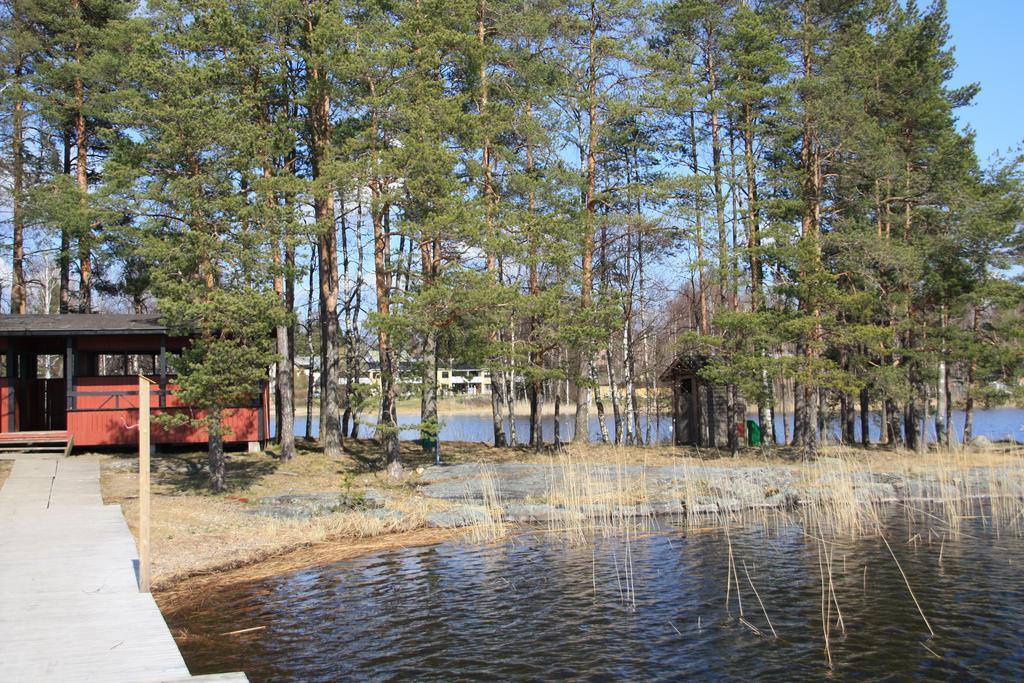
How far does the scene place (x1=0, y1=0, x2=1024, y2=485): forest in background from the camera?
53.1 ft

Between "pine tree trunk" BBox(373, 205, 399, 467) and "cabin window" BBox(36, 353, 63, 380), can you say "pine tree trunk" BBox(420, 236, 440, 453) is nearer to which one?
"pine tree trunk" BBox(373, 205, 399, 467)

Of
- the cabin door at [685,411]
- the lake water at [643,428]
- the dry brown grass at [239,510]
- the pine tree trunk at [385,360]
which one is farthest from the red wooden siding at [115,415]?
the cabin door at [685,411]

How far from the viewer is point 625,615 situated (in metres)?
9.50

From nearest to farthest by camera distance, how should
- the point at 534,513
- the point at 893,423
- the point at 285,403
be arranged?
1. the point at 534,513
2. the point at 285,403
3. the point at 893,423

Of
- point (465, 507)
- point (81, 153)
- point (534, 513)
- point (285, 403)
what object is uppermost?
point (81, 153)

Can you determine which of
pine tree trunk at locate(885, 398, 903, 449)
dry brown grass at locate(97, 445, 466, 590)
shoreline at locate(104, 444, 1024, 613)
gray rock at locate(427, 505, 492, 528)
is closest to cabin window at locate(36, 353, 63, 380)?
dry brown grass at locate(97, 445, 466, 590)

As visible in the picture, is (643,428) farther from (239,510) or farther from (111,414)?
(239,510)

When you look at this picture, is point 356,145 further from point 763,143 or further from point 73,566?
point 763,143

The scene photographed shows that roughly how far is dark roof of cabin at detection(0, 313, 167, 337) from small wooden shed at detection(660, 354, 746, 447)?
15.5 meters

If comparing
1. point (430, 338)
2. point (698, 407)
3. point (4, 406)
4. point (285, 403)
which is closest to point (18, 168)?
point (4, 406)

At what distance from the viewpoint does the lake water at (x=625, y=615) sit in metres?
7.88

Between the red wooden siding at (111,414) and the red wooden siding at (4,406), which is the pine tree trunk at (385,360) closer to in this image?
the red wooden siding at (111,414)

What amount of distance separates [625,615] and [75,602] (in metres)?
5.83

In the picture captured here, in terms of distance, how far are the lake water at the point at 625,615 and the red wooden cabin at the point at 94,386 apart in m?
10.3
